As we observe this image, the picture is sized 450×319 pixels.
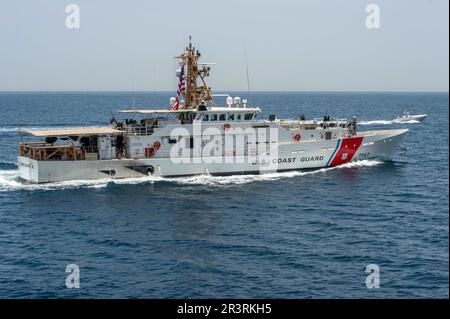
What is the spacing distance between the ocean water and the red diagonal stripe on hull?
6.59ft

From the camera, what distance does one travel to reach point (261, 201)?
36.3 metres

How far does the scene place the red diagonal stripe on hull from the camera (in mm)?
46969

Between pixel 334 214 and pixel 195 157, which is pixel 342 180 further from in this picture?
pixel 195 157

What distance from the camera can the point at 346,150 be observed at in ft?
155

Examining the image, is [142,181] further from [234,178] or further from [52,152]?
[234,178]

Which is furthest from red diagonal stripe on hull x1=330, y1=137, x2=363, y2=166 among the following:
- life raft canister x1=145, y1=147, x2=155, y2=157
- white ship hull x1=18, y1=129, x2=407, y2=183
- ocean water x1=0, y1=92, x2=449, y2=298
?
life raft canister x1=145, y1=147, x2=155, y2=157

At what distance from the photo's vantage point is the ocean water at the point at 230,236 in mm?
22047

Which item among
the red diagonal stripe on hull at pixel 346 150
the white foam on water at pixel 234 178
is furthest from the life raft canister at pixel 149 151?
the red diagonal stripe on hull at pixel 346 150

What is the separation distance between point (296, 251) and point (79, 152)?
75.1 ft

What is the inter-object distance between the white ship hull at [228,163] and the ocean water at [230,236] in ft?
2.89

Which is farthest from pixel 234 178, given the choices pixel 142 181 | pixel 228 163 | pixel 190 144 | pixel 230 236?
pixel 230 236

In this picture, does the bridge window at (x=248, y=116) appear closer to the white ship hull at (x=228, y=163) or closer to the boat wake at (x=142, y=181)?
the white ship hull at (x=228, y=163)

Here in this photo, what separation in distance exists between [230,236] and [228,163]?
15.7 m
